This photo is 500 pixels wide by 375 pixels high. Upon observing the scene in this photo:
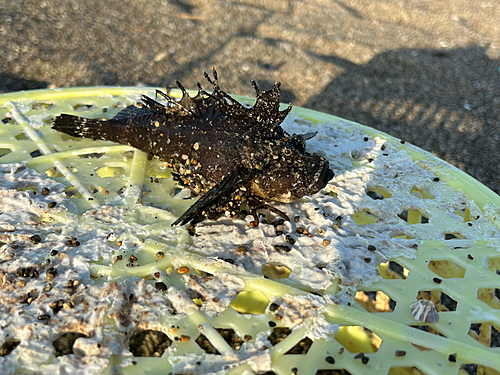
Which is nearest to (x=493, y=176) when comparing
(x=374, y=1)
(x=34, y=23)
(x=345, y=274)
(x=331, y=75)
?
(x=331, y=75)

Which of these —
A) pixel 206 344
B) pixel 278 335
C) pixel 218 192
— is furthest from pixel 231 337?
pixel 218 192

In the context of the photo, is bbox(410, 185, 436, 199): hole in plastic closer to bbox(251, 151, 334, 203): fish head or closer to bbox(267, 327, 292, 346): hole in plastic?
bbox(251, 151, 334, 203): fish head

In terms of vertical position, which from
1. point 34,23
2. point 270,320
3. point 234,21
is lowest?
point 270,320

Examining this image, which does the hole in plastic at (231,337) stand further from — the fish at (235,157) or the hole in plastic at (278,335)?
the fish at (235,157)

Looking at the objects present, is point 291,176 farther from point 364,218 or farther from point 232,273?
point 364,218

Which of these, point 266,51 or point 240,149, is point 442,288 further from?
point 266,51

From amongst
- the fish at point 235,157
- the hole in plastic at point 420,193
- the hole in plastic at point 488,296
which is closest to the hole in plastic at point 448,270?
the hole in plastic at point 488,296
